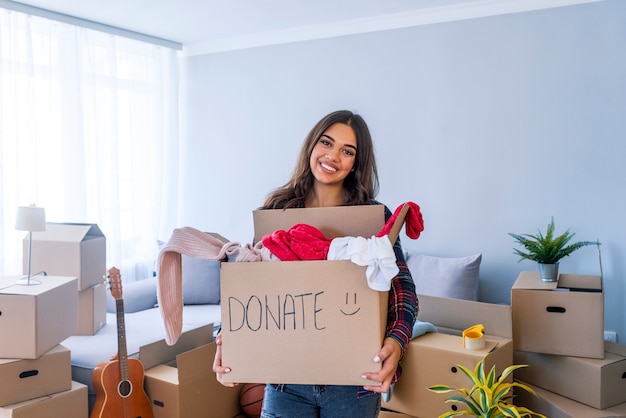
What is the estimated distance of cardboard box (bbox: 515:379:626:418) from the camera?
2070 millimetres

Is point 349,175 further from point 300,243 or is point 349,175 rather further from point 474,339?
point 474,339

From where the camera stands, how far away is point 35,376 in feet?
7.09

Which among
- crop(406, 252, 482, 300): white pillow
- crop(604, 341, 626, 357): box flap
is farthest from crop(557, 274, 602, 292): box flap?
crop(406, 252, 482, 300): white pillow

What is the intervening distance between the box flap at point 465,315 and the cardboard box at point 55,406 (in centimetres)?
137

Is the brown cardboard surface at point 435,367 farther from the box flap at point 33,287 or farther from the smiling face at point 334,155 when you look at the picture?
the box flap at point 33,287

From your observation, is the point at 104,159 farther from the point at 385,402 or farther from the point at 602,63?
the point at 602,63

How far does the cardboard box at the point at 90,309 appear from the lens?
2.71 metres

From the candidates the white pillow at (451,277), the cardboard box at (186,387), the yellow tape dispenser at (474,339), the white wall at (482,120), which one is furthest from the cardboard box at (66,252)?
the yellow tape dispenser at (474,339)

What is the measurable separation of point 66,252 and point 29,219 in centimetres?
22

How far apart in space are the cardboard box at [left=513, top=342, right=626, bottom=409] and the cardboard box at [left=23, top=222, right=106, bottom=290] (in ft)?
6.31

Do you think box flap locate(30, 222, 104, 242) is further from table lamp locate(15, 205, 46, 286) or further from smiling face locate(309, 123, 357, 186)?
smiling face locate(309, 123, 357, 186)

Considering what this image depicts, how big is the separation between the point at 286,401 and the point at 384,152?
2.30 meters

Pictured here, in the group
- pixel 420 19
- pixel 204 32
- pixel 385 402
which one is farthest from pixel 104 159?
pixel 385 402

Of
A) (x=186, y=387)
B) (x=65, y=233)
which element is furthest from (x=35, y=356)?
(x=65, y=233)
